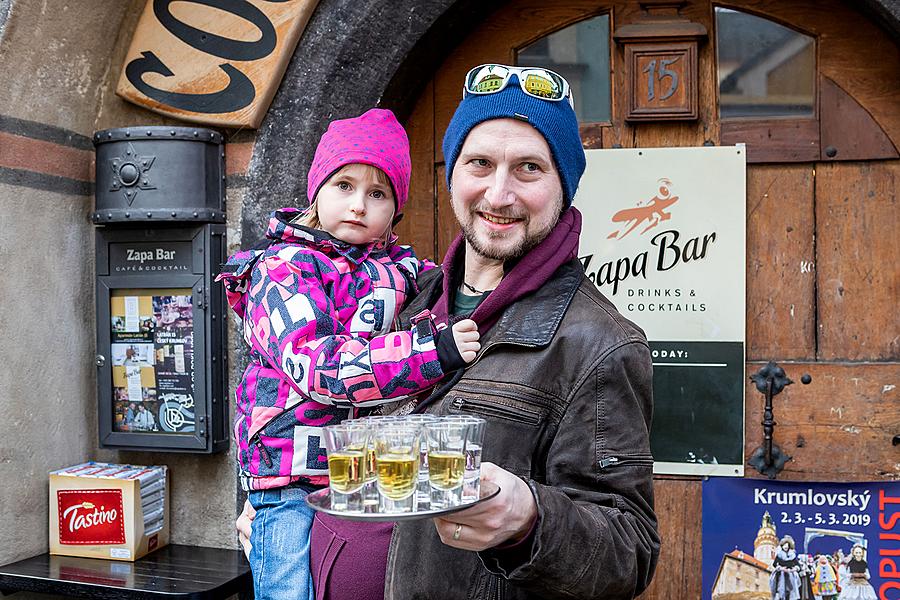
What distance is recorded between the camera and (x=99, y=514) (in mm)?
2693

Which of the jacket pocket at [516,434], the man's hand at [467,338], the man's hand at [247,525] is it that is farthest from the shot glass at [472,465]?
the man's hand at [247,525]

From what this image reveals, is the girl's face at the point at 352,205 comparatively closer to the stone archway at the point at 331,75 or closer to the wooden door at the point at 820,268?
the stone archway at the point at 331,75

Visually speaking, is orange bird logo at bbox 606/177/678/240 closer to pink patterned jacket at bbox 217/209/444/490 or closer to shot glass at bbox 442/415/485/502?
pink patterned jacket at bbox 217/209/444/490

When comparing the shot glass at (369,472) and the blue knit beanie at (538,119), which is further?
the blue knit beanie at (538,119)

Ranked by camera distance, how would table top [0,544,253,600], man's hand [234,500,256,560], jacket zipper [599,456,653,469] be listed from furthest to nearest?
table top [0,544,253,600] → man's hand [234,500,256,560] → jacket zipper [599,456,653,469]

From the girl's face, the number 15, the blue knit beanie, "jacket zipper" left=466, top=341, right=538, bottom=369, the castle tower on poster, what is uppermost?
the number 15

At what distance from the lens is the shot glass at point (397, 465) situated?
4.06 feet

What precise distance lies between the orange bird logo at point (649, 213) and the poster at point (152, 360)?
130cm

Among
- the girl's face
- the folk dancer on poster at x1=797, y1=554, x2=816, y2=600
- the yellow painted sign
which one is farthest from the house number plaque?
the folk dancer on poster at x1=797, y1=554, x2=816, y2=600

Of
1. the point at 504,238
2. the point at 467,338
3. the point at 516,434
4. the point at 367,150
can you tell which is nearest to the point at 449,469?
the point at 516,434

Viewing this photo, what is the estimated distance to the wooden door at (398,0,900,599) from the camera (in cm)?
263

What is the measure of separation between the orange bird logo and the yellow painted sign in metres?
1.09

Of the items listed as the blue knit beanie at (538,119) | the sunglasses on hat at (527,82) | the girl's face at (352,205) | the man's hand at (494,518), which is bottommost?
the man's hand at (494,518)

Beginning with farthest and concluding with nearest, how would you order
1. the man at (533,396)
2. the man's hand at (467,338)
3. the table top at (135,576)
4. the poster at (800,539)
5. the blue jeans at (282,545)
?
1. the poster at (800,539)
2. the table top at (135,576)
3. the blue jeans at (282,545)
4. the man's hand at (467,338)
5. the man at (533,396)
